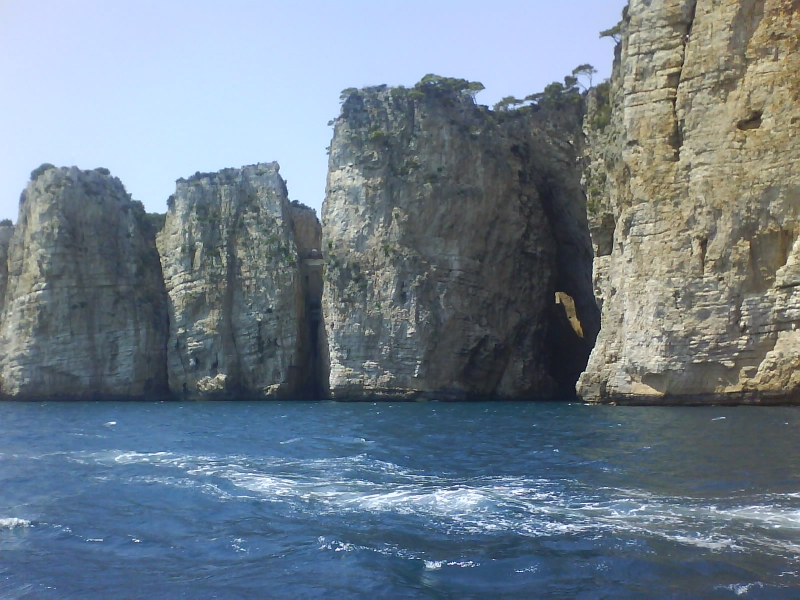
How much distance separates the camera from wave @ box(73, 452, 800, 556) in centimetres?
1191

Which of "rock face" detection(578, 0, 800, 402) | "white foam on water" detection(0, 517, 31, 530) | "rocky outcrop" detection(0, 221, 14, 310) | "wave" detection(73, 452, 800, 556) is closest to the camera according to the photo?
"wave" detection(73, 452, 800, 556)

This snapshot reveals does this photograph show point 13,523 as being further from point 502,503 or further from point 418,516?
point 502,503

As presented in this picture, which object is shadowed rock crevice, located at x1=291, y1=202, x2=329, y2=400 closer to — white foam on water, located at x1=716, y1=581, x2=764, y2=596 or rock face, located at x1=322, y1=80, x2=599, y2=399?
rock face, located at x1=322, y1=80, x2=599, y2=399

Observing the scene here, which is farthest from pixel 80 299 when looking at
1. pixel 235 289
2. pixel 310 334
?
pixel 310 334

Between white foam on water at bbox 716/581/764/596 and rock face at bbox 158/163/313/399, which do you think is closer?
white foam on water at bbox 716/581/764/596

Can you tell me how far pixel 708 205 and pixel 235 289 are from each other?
35.2 metres

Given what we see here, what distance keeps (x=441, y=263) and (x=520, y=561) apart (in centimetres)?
4072

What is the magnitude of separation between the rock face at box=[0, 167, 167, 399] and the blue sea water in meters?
34.7

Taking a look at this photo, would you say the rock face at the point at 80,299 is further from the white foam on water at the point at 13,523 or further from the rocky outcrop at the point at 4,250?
the white foam on water at the point at 13,523

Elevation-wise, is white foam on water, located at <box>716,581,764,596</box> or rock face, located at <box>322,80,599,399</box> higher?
rock face, located at <box>322,80,599,399</box>

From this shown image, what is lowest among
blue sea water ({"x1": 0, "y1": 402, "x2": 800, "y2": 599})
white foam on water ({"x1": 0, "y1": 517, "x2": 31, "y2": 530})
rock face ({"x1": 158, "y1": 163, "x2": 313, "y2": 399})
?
white foam on water ({"x1": 0, "y1": 517, "x2": 31, "y2": 530})

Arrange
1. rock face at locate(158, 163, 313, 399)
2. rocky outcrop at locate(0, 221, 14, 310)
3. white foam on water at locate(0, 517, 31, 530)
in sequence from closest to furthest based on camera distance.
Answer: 1. white foam on water at locate(0, 517, 31, 530)
2. rock face at locate(158, 163, 313, 399)
3. rocky outcrop at locate(0, 221, 14, 310)

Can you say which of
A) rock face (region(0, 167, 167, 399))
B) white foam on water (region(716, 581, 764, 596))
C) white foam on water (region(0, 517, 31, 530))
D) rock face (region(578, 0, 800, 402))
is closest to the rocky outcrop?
rock face (region(0, 167, 167, 399))

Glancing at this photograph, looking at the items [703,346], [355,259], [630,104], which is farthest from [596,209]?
[355,259]
